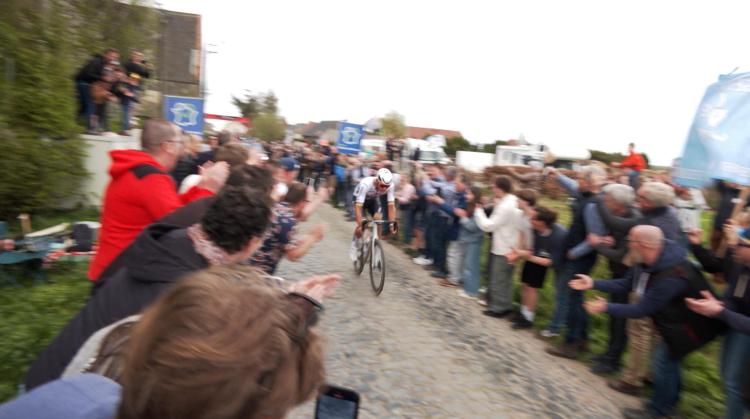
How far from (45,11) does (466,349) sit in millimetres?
8759

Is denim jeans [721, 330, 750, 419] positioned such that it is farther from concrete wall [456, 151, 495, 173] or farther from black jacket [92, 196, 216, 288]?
concrete wall [456, 151, 495, 173]

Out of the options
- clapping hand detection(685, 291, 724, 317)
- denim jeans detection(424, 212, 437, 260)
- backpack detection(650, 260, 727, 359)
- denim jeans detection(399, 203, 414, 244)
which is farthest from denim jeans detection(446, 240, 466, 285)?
clapping hand detection(685, 291, 724, 317)

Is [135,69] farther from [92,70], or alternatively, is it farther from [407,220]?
[407,220]

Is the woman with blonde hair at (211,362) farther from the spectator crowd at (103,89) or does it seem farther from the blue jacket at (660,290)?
the spectator crowd at (103,89)

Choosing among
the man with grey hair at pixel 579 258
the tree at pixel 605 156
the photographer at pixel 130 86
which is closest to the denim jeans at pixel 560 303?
the man with grey hair at pixel 579 258

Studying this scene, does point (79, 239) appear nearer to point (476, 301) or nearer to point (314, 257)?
point (314, 257)

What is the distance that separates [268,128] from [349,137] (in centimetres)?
5742

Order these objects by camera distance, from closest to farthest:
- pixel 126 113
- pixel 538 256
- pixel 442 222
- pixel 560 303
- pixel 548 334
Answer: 1. pixel 560 303
2. pixel 548 334
3. pixel 538 256
4. pixel 442 222
5. pixel 126 113

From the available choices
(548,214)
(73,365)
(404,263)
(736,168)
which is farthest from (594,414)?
(404,263)

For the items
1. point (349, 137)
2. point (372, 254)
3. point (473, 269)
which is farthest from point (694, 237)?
point (349, 137)

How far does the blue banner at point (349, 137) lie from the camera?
18516mm

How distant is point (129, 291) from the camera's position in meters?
1.99

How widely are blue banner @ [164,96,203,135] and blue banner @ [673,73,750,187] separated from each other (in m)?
10.6

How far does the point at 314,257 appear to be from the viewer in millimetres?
10219
